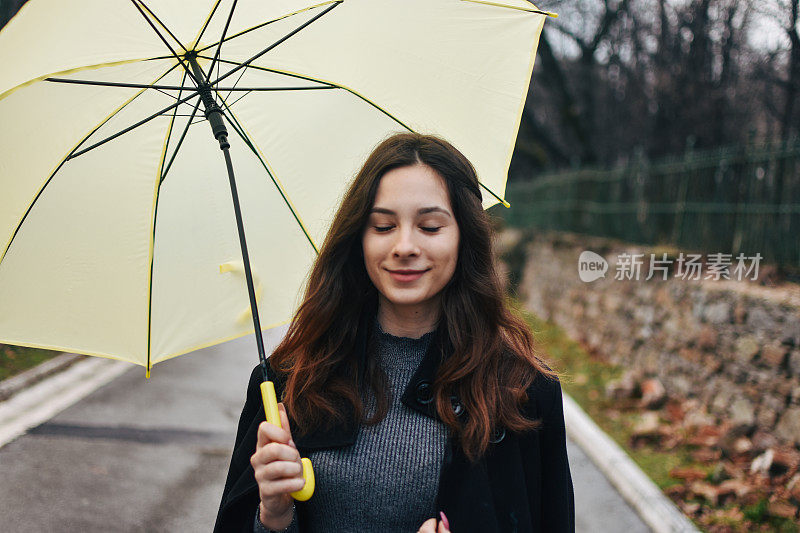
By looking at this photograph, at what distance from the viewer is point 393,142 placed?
210 cm

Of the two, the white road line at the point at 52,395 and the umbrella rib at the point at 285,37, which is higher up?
the umbrella rib at the point at 285,37

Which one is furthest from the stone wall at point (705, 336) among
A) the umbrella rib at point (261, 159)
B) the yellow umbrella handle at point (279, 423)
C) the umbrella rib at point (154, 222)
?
the yellow umbrella handle at point (279, 423)

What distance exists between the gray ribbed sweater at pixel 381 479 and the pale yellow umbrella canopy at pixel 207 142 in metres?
0.73

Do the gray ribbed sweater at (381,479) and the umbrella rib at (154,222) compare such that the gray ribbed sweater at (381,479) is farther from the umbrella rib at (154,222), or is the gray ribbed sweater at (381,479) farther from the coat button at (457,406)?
the umbrella rib at (154,222)

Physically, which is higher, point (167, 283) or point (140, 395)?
point (167, 283)

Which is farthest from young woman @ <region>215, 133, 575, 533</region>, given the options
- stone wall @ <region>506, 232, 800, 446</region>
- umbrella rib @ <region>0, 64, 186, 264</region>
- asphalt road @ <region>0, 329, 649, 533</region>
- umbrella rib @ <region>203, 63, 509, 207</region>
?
asphalt road @ <region>0, 329, 649, 533</region>

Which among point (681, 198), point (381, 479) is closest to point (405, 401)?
point (381, 479)

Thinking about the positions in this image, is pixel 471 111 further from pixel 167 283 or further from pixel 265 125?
pixel 167 283

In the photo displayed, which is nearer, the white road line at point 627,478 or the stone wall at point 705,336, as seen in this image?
the white road line at point 627,478

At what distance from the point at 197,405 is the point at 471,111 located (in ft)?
18.1

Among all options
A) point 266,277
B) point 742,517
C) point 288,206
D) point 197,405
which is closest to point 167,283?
point 266,277

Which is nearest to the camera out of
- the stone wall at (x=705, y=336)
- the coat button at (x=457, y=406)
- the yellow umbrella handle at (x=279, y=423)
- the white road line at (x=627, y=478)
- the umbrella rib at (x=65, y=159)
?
the yellow umbrella handle at (x=279, y=423)

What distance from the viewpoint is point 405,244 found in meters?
1.92

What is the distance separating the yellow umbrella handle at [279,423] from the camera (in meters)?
1.78
